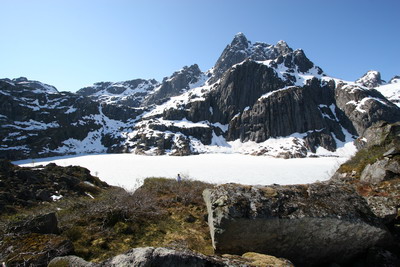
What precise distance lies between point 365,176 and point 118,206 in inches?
428

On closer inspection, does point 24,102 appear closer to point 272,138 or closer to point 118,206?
point 272,138

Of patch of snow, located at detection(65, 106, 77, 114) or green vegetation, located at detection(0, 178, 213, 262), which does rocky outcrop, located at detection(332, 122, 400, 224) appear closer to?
green vegetation, located at detection(0, 178, 213, 262)

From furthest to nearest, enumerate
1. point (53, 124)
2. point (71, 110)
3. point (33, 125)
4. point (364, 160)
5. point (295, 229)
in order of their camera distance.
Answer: point (71, 110), point (53, 124), point (33, 125), point (364, 160), point (295, 229)

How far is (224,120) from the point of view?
179000 millimetres

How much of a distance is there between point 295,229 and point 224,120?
176m

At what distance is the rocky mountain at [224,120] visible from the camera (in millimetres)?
141163

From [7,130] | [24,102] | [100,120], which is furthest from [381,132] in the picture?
[24,102]

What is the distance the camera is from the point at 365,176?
33.1 ft

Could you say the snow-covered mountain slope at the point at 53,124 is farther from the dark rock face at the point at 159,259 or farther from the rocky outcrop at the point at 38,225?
the dark rock face at the point at 159,259

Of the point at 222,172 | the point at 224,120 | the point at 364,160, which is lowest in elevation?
the point at 222,172

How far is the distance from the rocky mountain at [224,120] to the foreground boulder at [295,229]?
12607 cm

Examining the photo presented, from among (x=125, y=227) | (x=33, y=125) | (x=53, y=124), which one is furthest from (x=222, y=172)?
(x=33, y=125)

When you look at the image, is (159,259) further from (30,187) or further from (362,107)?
(362,107)

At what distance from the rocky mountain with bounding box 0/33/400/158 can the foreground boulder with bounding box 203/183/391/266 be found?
12607 centimetres
